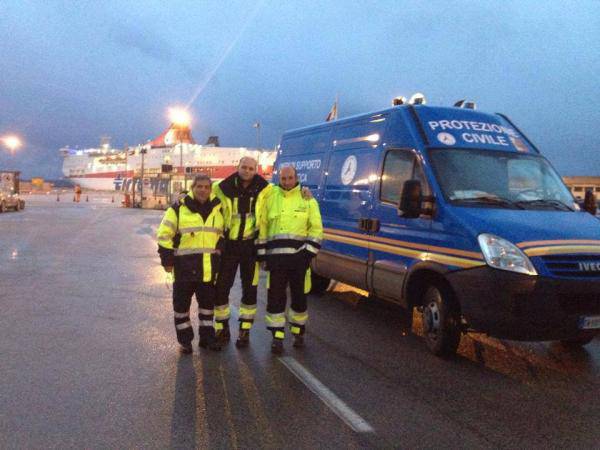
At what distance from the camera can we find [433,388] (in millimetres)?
4570

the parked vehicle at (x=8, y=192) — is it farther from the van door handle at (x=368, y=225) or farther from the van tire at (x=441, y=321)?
the van tire at (x=441, y=321)

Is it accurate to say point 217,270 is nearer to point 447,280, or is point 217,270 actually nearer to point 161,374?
point 161,374

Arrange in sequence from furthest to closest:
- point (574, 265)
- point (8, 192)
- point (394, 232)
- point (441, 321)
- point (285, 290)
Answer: point (8, 192) → point (394, 232) → point (285, 290) → point (441, 321) → point (574, 265)

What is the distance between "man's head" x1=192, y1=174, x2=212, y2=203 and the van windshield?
2259 mm

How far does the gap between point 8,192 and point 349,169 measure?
1294 inches

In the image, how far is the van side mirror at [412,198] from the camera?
5395 mm

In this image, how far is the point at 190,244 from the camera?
538 cm

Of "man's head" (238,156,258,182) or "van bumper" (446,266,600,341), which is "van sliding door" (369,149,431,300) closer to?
"van bumper" (446,266,600,341)

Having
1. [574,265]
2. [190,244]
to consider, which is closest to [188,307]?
[190,244]

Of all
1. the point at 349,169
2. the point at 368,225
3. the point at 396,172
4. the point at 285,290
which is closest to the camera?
the point at 285,290

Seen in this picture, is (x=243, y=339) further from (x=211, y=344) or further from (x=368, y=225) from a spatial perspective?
(x=368, y=225)

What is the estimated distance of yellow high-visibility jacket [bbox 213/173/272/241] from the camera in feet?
18.4

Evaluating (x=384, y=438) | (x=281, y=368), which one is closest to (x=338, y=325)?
(x=281, y=368)

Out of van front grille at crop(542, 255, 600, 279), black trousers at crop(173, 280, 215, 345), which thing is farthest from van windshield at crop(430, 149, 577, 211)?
black trousers at crop(173, 280, 215, 345)
